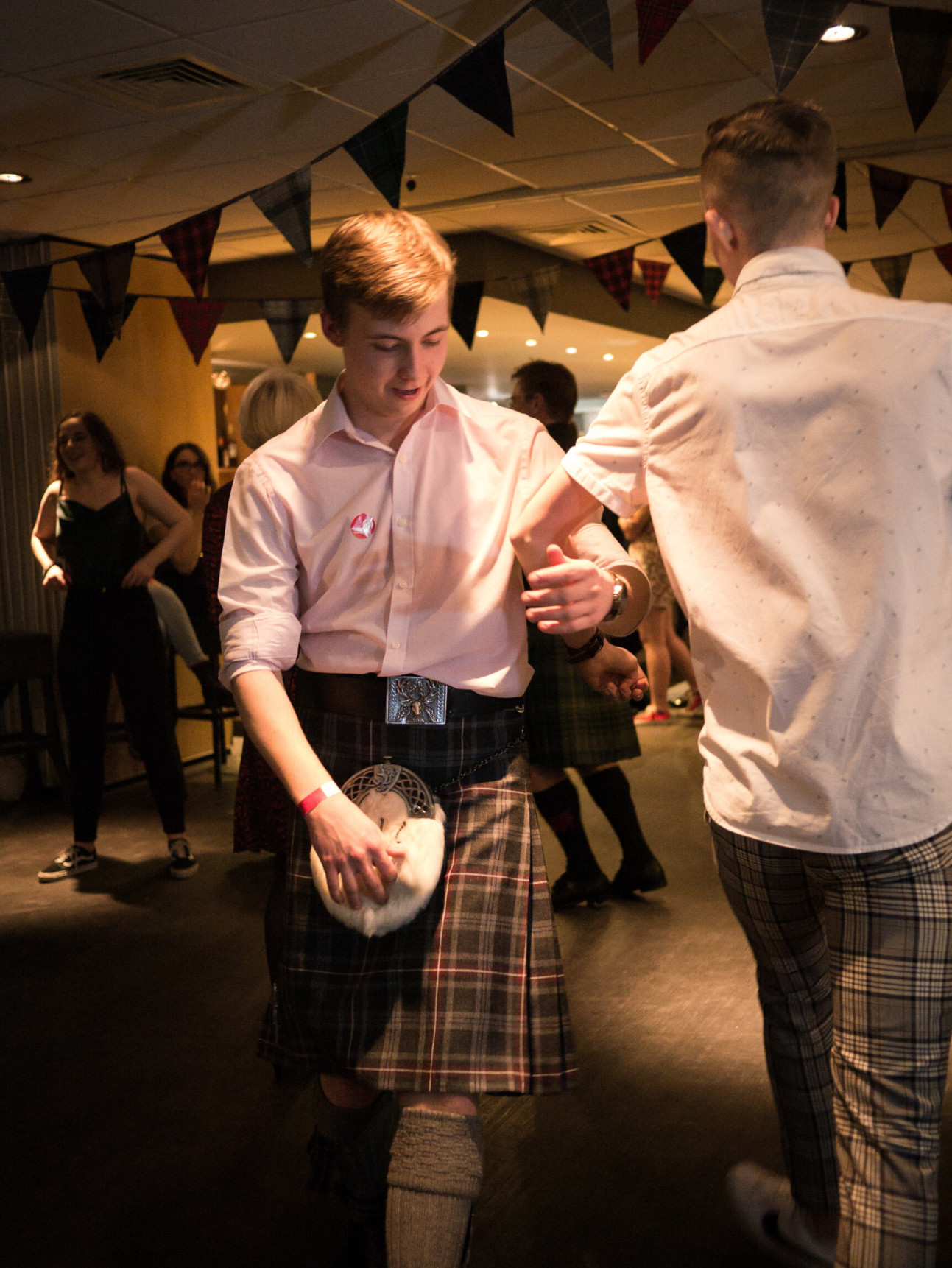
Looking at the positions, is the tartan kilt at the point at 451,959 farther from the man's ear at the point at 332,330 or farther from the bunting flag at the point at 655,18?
the bunting flag at the point at 655,18

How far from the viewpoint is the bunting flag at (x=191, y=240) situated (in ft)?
13.0

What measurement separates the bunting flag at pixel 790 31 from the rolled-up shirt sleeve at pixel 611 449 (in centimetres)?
170

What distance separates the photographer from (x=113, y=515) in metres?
4.14

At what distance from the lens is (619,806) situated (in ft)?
11.5

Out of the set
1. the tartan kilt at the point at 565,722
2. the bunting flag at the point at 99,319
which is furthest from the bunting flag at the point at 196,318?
the tartan kilt at the point at 565,722

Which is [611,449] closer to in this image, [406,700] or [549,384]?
[406,700]

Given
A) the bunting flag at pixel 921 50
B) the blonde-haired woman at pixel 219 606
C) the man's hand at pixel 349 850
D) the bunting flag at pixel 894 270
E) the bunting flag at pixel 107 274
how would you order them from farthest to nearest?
the bunting flag at pixel 894 270, the bunting flag at pixel 107 274, the bunting flag at pixel 921 50, the blonde-haired woman at pixel 219 606, the man's hand at pixel 349 850

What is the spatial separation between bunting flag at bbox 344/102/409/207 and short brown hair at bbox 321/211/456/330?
2020 mm

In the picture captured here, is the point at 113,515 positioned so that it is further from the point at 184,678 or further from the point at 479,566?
the point at 479,566

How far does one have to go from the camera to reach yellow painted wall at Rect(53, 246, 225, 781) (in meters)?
5.34

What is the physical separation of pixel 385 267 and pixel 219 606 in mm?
1258

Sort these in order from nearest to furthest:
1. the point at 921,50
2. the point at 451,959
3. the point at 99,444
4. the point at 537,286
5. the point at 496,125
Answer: the point at 451,959 < the point at 921,50 < the point at 496,125 < the point at 99,444 < the point at 537,286

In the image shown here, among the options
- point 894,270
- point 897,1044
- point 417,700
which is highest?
point 894,270

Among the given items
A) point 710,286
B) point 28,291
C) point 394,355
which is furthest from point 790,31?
point 28,291
